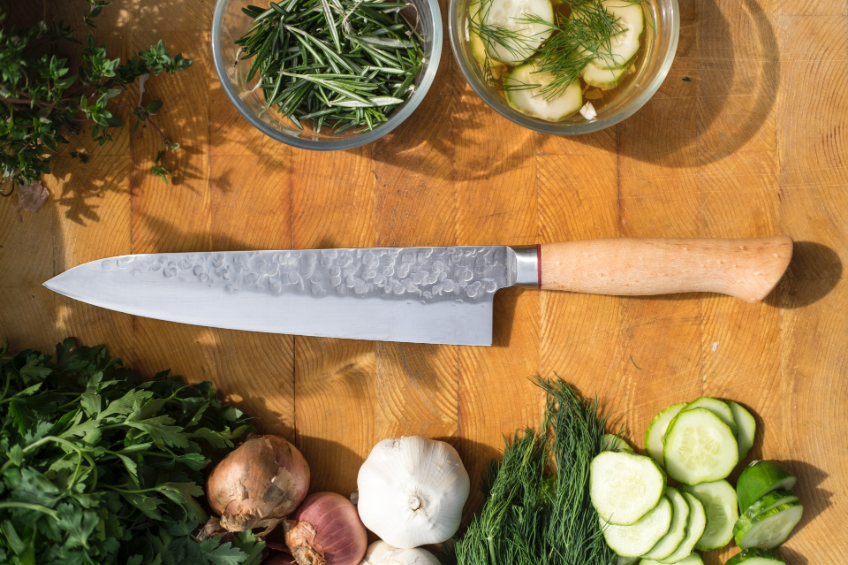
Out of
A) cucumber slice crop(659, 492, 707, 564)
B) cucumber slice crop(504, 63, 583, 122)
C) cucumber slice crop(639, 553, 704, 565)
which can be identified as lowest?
cucumber slice crop(639, 553, 704, 565)

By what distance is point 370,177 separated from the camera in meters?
1.43

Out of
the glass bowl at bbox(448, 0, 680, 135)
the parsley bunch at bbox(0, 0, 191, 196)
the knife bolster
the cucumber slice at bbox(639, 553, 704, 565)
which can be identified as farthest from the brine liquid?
the cucumber slice at bbox(639, 553, 704, 565)

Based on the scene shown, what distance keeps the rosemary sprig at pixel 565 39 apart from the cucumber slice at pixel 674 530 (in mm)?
995

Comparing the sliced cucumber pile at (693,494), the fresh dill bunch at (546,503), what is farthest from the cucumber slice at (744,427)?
the fresh dill bunch at (546,503)

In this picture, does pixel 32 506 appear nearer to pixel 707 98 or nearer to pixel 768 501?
pixel 768 501

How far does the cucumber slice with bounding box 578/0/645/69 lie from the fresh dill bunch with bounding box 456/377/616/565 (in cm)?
77

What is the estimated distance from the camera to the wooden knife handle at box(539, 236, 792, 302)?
1.28m

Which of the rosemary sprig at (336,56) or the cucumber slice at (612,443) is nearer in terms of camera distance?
the rosemary sprig at (336,56)

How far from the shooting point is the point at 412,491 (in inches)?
52.0

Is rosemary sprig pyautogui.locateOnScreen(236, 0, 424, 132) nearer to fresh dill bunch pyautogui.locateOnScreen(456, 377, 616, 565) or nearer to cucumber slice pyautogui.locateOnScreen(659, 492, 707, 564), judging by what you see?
fresh dill bunch pyautogui.locateOnScreen(456, 377, 616, 565)

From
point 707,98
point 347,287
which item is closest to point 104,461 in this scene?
point 347,287

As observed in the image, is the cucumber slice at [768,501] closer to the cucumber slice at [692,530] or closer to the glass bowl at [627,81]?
the cucumber slice at [692,530]

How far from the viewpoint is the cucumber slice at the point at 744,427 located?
1.40m

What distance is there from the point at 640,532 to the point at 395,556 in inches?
23.1
